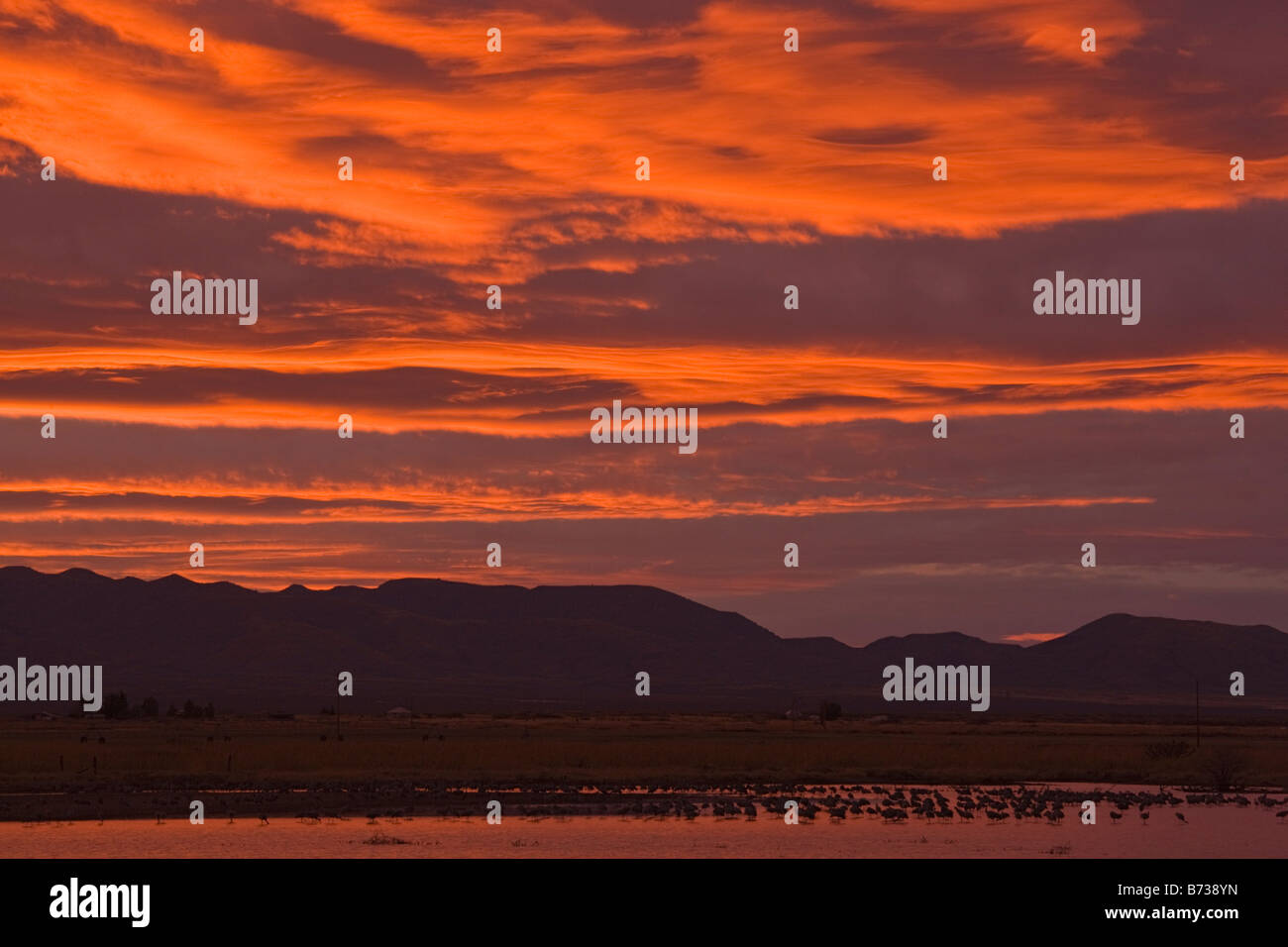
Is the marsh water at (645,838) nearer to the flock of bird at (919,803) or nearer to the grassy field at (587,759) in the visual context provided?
the flock of bird at (919,803)

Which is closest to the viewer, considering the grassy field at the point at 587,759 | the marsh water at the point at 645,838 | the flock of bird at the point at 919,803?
the marsh water at the point at 645,838

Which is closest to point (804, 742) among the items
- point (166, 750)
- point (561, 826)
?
point (166, 750)

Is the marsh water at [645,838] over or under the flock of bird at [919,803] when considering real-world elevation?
over

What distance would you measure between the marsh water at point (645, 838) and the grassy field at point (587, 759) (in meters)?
12.0

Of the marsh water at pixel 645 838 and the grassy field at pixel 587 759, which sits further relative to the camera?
the grassy field at pixel 587 759

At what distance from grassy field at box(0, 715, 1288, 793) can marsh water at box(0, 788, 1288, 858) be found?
12.0 meters

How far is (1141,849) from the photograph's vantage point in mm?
33406

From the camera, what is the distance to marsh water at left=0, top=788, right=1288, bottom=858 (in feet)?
105

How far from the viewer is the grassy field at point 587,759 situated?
5234cm

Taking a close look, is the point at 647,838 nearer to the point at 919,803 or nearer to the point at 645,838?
the point at 645,838

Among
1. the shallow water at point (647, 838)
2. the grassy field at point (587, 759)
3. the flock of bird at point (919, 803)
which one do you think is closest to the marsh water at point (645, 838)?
the shallow water at point (647, 838)

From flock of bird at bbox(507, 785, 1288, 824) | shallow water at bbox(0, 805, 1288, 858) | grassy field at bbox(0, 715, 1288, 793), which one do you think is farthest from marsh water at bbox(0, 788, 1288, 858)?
grassy field at bbox(0, 715, 1288, 793)

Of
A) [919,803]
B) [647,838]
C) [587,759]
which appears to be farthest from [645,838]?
[587,759]

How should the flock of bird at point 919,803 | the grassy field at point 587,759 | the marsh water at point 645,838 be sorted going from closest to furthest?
the marsh water at point 645,838, the flock of bird at point 919,803, the grassy field at point 587,759
